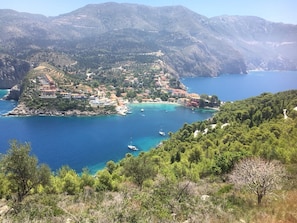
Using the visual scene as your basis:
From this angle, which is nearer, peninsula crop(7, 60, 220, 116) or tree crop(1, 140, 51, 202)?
tree crop(1, 140, 51, 202)

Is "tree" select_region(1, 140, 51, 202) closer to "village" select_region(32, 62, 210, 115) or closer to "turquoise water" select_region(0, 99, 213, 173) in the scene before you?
"turquoise water" select_region(0, 99, 213, 173)

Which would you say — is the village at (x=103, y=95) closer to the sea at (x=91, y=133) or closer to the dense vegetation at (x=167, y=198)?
the sea at (x=91, y=133)

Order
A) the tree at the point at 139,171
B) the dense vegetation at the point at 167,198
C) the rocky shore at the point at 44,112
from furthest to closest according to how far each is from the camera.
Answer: the rocky shore at the point at 44,112 < the tree at the point at 139,171 < the dense vegetation at the point at 167,198

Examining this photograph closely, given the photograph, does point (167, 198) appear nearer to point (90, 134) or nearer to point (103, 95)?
point (90, 134)

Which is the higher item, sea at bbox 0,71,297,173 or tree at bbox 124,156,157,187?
tree at bbox 124,156,157,187

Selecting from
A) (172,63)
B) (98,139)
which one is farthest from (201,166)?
(172,63)

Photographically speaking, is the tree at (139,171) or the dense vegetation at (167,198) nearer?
the dense vegetation at (167,198)

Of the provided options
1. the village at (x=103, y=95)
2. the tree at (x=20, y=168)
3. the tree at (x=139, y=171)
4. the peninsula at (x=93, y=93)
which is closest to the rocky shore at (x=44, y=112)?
the peninsula at (x=93, y=93)

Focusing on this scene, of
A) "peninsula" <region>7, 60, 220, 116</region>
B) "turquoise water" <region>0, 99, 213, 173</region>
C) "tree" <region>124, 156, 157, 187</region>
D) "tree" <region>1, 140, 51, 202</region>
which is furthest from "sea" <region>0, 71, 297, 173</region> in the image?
"tree" <region>1, 140, 51, 202</region>

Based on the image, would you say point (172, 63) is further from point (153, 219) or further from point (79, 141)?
point (153, 219)

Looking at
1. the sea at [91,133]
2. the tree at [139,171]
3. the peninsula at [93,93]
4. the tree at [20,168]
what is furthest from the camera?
the peninsula at [93,93]
